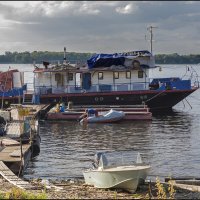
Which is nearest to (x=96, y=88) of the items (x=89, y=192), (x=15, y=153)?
(x=15, y=153)

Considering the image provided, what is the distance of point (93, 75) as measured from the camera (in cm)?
4512

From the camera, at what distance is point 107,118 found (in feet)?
125

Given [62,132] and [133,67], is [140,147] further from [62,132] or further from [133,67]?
[133,67]

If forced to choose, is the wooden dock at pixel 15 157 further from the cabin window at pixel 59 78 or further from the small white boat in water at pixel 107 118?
the cabin window at pixel 59 78

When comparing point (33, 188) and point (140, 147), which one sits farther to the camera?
point (140, 147)

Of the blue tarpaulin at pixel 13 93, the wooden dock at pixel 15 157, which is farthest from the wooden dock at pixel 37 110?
the wooden dock at pixel 15 157

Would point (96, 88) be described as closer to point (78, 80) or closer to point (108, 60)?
point (108, 60)

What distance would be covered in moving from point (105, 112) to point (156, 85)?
8.72 m

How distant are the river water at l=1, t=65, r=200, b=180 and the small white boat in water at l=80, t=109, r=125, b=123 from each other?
0.63m

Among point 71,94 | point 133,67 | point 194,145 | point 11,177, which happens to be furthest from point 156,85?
point 11,177

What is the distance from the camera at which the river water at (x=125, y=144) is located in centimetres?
2153

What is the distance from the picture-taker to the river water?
21531 millimetres

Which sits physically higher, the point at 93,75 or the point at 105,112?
the point at 93,75

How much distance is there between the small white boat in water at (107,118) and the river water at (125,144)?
63 cm
